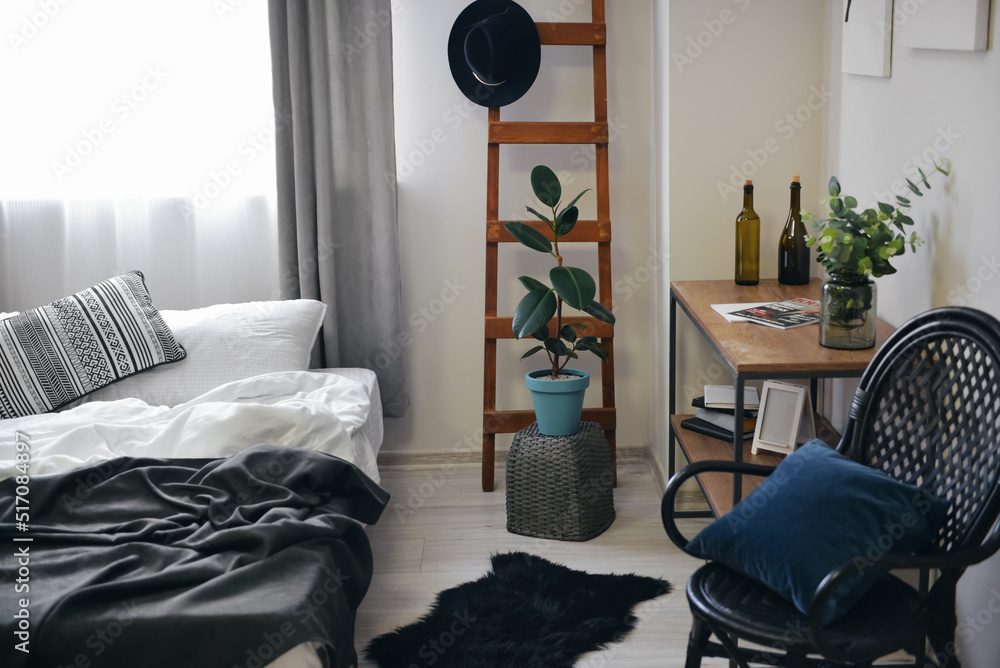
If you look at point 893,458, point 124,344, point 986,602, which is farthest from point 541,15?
point 986,602

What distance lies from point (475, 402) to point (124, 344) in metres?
1.30

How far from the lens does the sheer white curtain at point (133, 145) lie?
306cm

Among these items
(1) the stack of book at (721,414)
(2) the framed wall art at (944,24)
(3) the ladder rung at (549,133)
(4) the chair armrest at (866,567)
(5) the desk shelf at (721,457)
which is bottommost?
(5) the desk shelf at (721,457)

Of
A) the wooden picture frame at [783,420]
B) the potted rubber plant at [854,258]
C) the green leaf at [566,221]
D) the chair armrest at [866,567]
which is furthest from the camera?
the green leaf at [566,221]

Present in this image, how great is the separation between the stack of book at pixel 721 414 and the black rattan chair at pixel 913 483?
798 mm

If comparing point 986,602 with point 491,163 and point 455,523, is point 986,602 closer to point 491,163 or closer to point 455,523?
point 455,523

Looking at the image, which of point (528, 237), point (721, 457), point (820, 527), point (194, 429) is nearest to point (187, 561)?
point (194, 429)

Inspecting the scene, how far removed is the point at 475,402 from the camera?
131 inches

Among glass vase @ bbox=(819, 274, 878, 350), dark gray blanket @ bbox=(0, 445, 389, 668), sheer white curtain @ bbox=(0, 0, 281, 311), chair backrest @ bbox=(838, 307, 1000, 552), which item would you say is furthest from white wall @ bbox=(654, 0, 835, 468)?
sheer white curtain @ bbox=(0, 0, 281, 311)

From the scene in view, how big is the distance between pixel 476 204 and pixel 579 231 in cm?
44

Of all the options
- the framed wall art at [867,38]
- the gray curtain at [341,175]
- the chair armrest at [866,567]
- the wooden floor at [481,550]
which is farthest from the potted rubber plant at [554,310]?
the chair armrest at [866,567]

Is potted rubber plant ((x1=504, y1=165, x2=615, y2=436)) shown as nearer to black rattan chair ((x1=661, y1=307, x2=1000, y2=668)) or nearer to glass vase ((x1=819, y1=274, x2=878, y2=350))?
glass vase ((x1=819, y1=274, x2=878, y2=350))

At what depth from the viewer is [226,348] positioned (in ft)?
8.99

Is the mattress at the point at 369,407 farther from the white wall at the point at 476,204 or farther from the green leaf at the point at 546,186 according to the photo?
the green leaf at the point at 546,186
